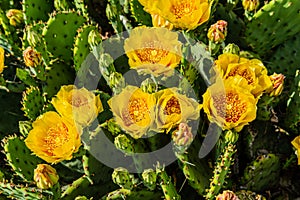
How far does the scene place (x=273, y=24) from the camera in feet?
6.71

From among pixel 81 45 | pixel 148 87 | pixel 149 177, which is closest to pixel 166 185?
pixel 149 177

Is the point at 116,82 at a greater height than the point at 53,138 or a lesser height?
greater

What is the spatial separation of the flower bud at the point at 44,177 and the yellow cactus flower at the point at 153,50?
1.47 ft

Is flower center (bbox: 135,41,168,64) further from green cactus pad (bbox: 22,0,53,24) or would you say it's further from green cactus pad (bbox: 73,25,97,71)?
green cactus pad (bbox: 22,0,53,24)

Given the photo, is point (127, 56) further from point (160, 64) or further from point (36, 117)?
point (36, 117)

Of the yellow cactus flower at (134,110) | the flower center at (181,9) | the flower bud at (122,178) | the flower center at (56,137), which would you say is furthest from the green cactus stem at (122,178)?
the flower center at (181,9)

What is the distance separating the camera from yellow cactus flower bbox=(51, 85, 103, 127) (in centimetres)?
175

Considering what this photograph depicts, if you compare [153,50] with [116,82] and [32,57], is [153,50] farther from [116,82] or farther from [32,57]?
[32,57]

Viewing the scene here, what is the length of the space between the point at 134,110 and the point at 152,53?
9.0 inches

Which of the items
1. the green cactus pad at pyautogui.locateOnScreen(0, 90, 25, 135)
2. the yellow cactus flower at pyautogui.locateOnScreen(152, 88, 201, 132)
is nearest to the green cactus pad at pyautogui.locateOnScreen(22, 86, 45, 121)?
the green cactus pad at pyautogui.locateOnScreen(0, 90, 25, 135)

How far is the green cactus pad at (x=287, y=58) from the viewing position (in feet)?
7.01

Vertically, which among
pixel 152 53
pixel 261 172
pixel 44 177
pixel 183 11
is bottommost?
pixel 261 172

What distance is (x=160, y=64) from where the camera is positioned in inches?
71.1

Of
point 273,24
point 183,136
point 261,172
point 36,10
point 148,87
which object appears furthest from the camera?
point 36,10
